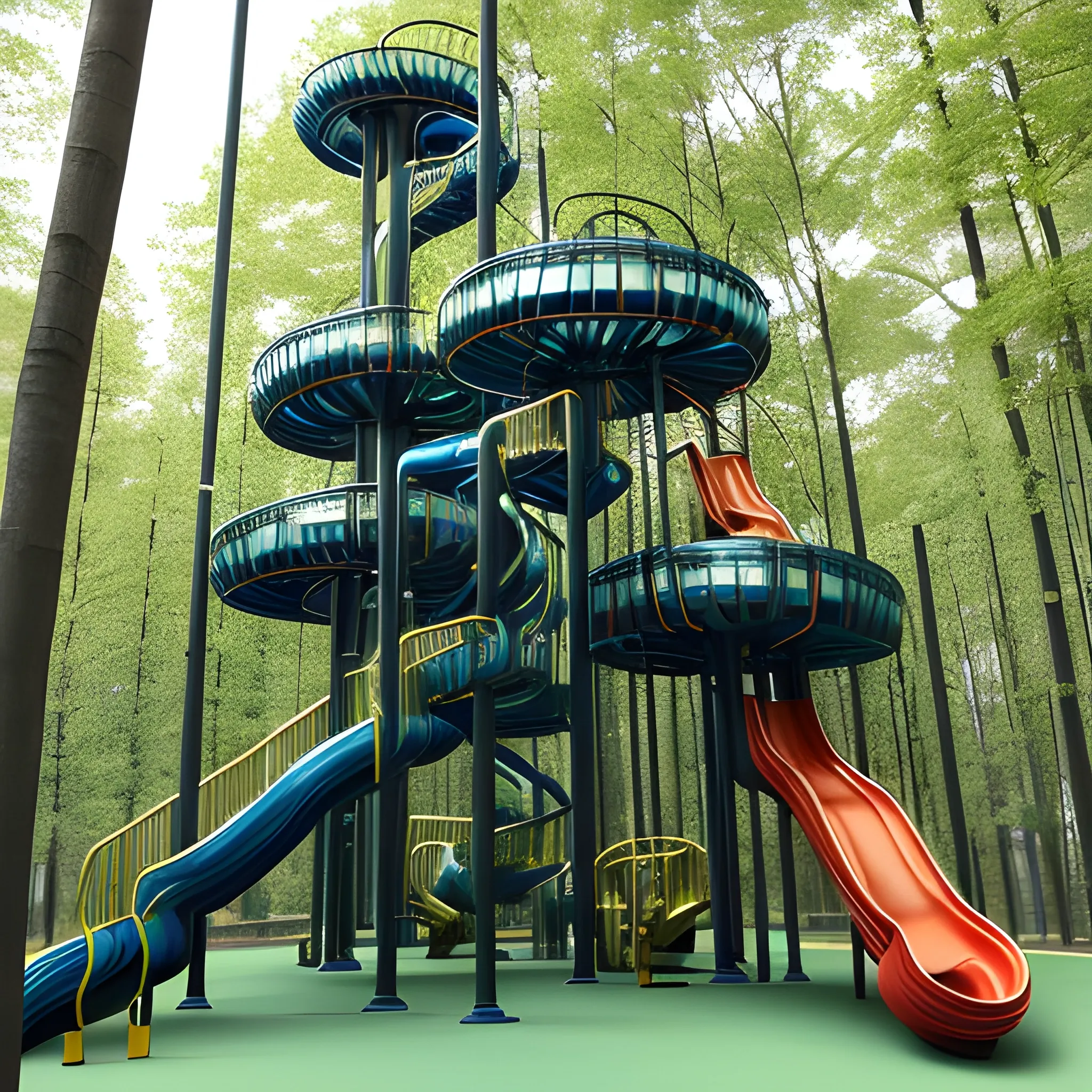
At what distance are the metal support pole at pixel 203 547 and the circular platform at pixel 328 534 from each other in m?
3.09

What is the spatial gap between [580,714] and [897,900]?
3128 millimetres

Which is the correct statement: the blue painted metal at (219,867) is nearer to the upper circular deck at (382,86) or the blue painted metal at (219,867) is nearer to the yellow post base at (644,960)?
the yellow post base at (644,960)

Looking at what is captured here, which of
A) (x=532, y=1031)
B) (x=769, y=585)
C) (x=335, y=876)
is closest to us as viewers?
(x=532, y=1031)

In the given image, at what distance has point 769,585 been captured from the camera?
1124 cm

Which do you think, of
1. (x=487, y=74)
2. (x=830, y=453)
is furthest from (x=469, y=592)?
(x=830, y=453)

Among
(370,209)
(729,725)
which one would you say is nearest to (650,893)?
(729,725)

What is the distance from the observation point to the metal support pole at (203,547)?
31.9ft

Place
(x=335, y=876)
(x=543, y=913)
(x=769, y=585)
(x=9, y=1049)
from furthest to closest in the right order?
(x=543, y=913) → (x=335, y=876) → (x=769, y=585) → (x=9, y=1049)

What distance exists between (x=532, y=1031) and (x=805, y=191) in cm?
1897

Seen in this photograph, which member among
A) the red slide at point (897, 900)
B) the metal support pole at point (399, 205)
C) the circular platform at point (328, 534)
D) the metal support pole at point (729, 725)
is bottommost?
the red slide at point (897, 900)

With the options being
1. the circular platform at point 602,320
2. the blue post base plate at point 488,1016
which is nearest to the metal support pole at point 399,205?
the circular platform at point 602,320

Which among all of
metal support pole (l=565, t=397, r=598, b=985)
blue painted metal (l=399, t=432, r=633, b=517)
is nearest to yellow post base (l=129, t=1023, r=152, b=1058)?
metal support pole (l=565, t=397, r=598, b=985)

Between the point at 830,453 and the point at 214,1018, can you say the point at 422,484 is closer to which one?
the point at 214,1018

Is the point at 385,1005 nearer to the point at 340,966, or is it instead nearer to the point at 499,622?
the point at 499,622
